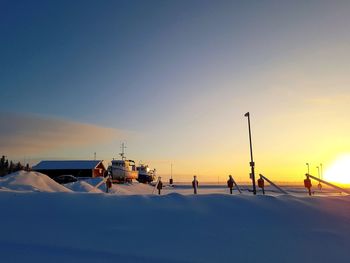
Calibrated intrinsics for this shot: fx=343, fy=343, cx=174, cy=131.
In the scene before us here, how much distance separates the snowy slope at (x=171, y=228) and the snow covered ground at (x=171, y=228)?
1cm

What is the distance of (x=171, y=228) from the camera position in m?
5.05

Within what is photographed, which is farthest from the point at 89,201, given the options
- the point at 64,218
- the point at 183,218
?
the point at 183,218

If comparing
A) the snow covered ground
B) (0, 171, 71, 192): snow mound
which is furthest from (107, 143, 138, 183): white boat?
the snow covered ground

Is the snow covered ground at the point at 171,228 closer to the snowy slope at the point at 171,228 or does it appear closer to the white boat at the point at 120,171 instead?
the snowy slope at the point at 171,228

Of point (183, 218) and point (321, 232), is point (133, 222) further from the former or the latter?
point (321, 232)

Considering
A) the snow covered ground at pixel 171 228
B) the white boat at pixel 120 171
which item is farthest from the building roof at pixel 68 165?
the snow covered ground at pixel 171 228

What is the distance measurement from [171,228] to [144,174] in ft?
234

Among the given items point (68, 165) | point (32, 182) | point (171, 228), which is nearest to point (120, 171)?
point (68, 165)

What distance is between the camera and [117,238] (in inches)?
186

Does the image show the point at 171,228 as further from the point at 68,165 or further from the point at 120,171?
the point at 68,165

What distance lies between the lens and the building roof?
65625mm

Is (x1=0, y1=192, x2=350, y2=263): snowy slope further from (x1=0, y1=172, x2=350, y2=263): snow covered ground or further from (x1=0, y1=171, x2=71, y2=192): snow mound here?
(x1=0, y1=171, x2=71, y2=192): snow mound

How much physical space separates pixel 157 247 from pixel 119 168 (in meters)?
54.3

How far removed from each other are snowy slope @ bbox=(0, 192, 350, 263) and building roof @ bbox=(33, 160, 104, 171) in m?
61.7
